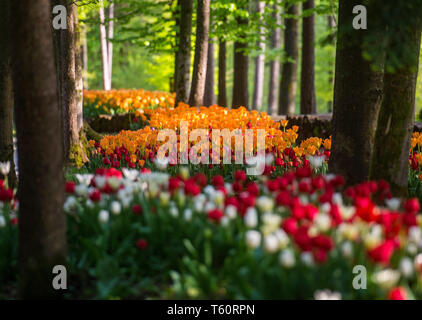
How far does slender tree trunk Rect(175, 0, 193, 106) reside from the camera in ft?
38.3

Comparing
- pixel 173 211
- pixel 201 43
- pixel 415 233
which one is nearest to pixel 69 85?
pixel 201 43

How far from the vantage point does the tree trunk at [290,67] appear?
16234 mm

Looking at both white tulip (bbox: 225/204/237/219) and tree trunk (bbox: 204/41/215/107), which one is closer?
white tulip (bbox: 225/204/237/219)

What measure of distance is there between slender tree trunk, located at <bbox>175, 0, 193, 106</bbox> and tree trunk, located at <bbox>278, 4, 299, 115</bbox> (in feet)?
17.5

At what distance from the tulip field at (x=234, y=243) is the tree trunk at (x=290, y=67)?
12549mm

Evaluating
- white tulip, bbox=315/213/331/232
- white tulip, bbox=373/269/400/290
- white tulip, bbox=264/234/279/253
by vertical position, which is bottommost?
white tulip, bbox=373/269/400/290

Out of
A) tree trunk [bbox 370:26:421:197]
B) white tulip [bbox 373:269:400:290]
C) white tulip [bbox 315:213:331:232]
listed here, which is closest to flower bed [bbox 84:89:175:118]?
tree trunk [bbox 370:26:421:197]

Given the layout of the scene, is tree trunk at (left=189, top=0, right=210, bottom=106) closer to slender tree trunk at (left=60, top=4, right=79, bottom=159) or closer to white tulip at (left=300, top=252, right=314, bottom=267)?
slender tree trunk at (left=60, top=4, right=79, bottom=159)

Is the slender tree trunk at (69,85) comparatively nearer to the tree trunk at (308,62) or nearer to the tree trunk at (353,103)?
the tree trunk at (353,103)

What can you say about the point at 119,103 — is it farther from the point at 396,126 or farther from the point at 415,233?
the point at 415,233

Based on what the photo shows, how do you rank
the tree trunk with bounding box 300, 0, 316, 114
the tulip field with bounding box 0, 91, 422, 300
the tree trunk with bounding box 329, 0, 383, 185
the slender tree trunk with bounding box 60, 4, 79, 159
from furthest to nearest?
the tree trunk with bounding box 300, 0, 316, 114 → the slender tree trunk with bounding box 60, 4, 79, 159 → the tree trunk with bounding box 329, 0, 383, 185 → the tulip field with bounding box 0, 91, 422, 300

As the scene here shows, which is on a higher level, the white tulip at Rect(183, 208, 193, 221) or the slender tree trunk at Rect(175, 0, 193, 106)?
the slender tree trunk at Rect(175, 0, 193, 106)

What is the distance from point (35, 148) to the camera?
3.00 meters
